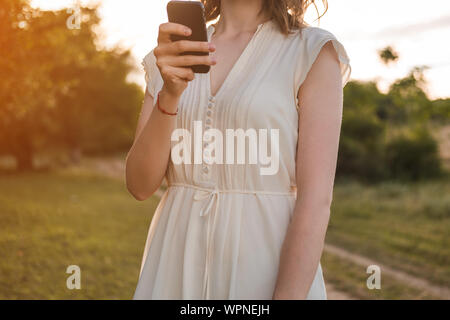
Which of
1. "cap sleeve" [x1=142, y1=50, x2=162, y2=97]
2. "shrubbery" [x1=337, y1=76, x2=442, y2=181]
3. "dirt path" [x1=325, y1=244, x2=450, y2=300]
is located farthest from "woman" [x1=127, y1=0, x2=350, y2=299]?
"shrubbery" [x1=337, y1=76, x2=442, y2=181]

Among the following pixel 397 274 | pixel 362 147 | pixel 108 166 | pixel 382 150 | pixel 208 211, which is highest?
pixel 362 147

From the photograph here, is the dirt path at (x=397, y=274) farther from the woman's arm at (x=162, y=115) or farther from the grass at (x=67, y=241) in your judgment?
the woman's arm at (x=162, y=115)

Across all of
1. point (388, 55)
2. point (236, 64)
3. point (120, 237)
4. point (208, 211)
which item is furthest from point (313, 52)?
point (120, 237)

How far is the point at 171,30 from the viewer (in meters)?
1.56

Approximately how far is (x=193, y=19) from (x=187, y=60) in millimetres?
165

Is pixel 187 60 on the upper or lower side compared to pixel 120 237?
upper

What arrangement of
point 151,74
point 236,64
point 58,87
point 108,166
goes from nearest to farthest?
point 236,64
point 151,74
point 58,87
point 108,166

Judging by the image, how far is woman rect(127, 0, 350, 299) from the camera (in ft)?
5.27

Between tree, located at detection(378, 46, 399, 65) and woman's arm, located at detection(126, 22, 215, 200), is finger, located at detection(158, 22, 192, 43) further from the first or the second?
tree, located at detection(378, 46, 399, 65)

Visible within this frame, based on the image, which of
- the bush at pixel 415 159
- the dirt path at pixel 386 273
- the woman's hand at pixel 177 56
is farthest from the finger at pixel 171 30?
the bush at pixel 415 159

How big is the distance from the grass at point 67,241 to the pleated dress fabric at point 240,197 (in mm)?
5691

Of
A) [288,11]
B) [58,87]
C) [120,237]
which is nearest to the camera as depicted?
[288,11]

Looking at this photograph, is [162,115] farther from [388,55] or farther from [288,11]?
[388,55]

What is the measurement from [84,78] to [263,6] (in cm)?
2660
